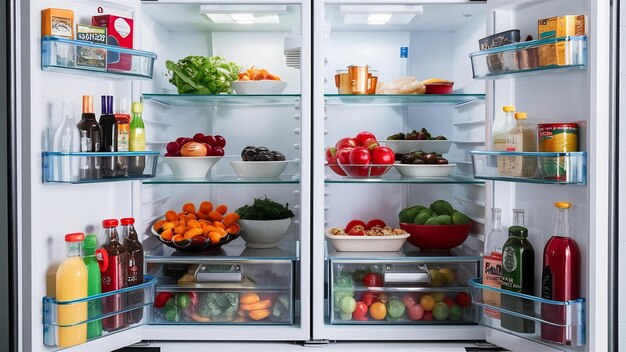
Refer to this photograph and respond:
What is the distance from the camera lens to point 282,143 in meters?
2.90

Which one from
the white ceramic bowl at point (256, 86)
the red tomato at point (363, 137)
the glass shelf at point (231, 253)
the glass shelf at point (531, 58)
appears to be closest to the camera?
the glass shelf at point (531, 58)

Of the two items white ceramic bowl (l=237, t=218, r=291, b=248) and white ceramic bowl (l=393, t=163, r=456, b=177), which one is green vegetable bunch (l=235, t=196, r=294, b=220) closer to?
white ceramic bowl (l=237, t=218, r=291, b=248)

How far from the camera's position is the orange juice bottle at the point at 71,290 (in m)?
1.99

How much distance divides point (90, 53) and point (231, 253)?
104 cm

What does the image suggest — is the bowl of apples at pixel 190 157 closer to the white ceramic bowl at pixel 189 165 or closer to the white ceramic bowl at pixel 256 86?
the white ceramic bowl at pixel 189 165

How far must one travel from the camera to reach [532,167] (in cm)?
203

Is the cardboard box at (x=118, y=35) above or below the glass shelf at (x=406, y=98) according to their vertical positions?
above

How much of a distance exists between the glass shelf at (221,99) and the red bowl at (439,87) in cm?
52

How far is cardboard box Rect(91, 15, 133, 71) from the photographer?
213 cm

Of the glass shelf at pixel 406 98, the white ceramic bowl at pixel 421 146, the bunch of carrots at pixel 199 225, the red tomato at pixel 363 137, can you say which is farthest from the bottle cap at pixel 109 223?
the white ceramic bowl at pixel 421 146

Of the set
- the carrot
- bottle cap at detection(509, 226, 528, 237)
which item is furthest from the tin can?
the carrot
